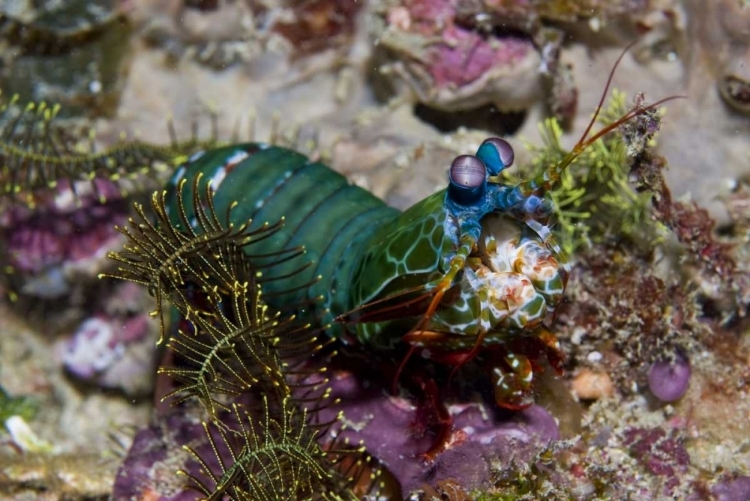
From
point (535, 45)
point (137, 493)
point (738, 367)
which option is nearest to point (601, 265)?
point (738, 367)

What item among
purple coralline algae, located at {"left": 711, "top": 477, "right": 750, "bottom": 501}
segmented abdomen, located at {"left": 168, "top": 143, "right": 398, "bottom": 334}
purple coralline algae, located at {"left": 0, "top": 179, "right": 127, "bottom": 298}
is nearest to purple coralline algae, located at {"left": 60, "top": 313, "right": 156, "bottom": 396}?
purple coralline algae, located at {"left": 0, "top": 179, "right": 127, "bottom": 298}

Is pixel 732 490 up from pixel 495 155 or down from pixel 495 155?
down

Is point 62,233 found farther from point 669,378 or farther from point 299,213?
point 669,378

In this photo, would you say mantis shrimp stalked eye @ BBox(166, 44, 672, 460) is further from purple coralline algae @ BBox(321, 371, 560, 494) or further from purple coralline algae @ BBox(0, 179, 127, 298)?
purple coralline algae @ BBox(0, 179, 127, 298)

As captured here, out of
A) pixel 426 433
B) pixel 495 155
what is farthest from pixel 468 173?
pixel 426 433

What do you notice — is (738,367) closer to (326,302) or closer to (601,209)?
(601,209)

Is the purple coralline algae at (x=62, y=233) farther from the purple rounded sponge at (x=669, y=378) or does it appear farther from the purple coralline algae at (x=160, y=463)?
the purple rounded sponge at (x=669, y=378)
